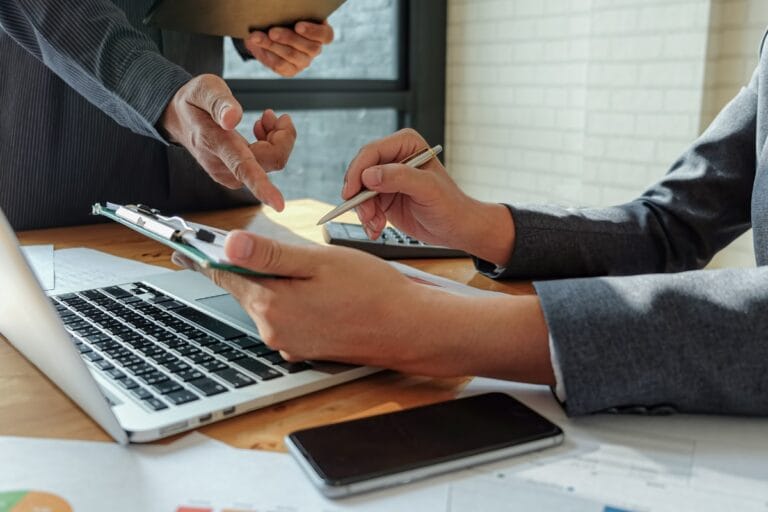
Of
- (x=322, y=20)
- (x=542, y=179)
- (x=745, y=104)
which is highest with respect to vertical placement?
(x=322, y=20)

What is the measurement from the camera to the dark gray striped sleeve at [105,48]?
1035mm

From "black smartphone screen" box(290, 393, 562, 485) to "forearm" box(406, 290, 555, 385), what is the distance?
36 mm

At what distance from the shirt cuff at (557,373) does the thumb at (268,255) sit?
202mm

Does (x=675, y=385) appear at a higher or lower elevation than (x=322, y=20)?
lower

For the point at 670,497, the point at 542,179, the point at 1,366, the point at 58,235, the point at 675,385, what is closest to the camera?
the point at 670,497

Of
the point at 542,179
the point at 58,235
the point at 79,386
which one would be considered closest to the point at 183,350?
the point at 79,386

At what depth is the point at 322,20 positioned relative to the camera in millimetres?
1252

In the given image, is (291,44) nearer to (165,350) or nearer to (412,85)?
(165,350)

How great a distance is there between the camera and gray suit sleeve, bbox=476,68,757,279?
3.11ft

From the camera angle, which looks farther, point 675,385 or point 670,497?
point 675,385

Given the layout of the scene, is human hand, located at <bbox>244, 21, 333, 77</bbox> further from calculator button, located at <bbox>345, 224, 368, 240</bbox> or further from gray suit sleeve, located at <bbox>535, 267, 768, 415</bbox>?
gray suit sleeve, located at <bbox>535, 267, 768, 415</bbox>

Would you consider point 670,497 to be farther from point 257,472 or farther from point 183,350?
point 183,350

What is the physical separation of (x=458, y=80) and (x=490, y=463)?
277cm

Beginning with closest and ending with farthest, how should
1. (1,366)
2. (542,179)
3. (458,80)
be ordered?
(1,366)
(542,179)
(458,80)
